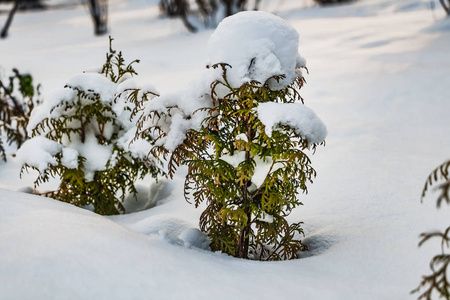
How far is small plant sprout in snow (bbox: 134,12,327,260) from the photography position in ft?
7.67

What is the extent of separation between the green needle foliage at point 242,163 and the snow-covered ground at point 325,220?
20cm

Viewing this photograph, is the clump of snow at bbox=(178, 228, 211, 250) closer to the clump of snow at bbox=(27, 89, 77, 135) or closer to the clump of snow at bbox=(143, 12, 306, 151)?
the clump of snow at bbox=(143, 12, 306, 151)

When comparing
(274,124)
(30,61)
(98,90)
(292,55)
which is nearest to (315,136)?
(274,124)

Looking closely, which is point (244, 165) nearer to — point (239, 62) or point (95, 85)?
point (239, 62)

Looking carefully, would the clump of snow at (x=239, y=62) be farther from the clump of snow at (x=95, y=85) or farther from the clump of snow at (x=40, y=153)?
the clump of snow at (x=40, y=153)

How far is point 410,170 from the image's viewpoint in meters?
3.58

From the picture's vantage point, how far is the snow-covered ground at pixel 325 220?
6.19ft

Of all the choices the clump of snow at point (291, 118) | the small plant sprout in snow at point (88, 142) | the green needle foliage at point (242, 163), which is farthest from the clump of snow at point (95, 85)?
the clump of snow at point (291, 118)

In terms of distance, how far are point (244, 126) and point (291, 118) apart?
13.2 inches

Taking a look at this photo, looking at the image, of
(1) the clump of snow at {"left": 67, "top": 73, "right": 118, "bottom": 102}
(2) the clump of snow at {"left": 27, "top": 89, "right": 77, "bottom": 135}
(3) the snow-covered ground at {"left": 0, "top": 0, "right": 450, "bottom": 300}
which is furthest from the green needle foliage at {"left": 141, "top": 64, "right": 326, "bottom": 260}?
(2) the clump of snow at {"left": 27, "top": 89, "right": 77, "bottom": 135}

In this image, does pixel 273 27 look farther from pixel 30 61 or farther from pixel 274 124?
pixel 30 61

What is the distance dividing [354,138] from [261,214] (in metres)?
2.05

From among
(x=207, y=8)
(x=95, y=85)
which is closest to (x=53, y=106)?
(x=95, y=85)

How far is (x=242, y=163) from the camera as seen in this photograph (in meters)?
2.46
